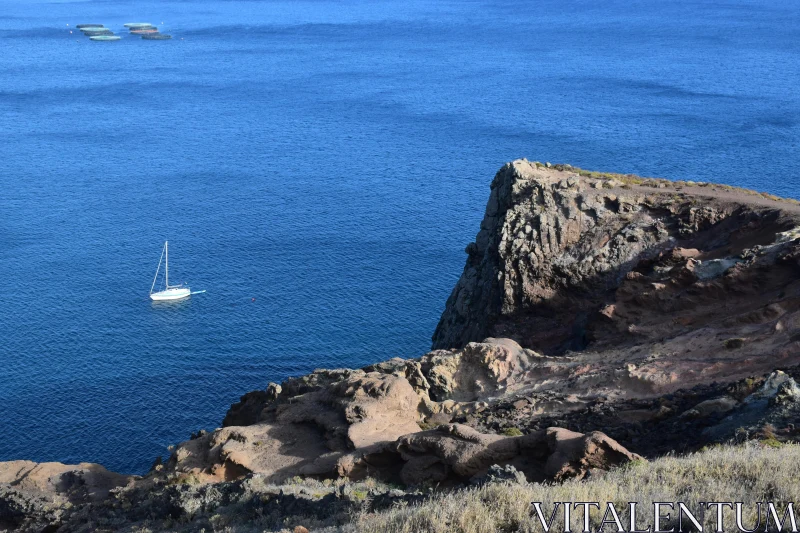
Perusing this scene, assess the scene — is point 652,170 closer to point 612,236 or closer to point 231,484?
point 612,236

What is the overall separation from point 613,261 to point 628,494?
28.5 meters

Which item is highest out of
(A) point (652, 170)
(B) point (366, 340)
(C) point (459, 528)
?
(C) point (459, 528)

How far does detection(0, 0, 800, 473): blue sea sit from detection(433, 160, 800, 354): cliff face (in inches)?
1302

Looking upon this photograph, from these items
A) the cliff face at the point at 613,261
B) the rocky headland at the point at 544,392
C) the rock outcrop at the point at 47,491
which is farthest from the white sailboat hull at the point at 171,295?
the rock outcrop at the point at 47,491

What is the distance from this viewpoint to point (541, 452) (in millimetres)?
23047

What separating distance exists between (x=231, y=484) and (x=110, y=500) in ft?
18.8

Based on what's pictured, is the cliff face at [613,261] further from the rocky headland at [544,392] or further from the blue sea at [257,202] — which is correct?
the blue sea at [257,202]

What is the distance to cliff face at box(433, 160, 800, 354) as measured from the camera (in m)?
36.2

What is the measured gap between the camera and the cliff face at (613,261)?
3616 cm

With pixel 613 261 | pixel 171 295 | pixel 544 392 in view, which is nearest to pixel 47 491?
pixel 544 392

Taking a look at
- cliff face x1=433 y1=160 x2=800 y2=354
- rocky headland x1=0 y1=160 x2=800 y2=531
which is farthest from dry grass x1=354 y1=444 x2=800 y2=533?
cliff face x1=433 y1=160 x2=800 y2=354

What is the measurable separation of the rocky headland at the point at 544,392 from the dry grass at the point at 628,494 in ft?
6.54

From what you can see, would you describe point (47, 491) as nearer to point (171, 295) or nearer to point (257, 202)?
point (171, 295)

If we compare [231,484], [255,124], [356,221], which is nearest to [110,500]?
[231,484]
